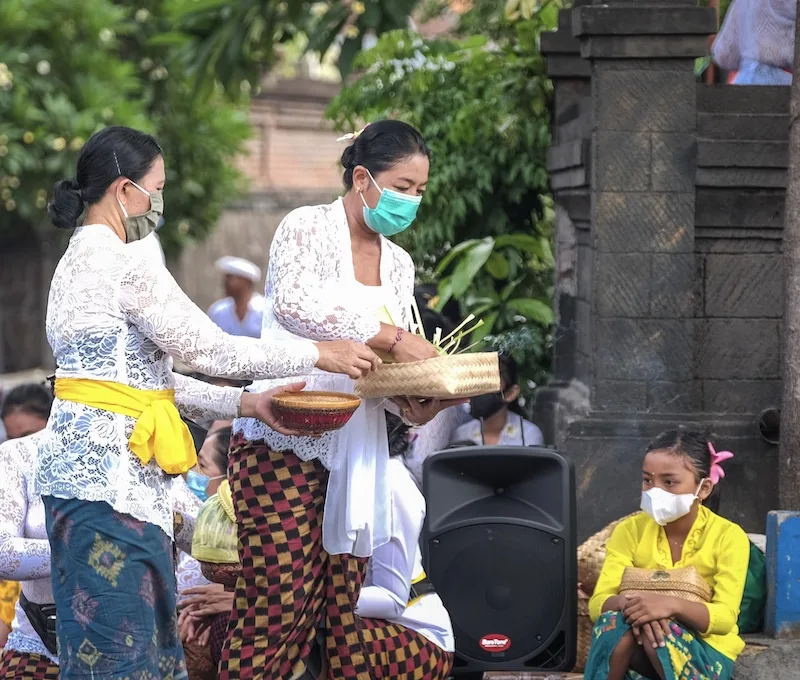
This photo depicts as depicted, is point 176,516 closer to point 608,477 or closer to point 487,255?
point 608,477

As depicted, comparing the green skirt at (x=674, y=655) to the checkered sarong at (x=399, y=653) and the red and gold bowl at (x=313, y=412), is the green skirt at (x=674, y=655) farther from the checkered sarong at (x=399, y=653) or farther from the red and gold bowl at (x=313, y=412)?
the red and gold bowl at (x=313, y=412)

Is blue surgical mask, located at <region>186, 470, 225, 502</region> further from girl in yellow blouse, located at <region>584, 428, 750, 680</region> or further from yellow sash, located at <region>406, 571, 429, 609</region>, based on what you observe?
girl in yellow blouse, located at <region>584, 428, 750, 680</region>

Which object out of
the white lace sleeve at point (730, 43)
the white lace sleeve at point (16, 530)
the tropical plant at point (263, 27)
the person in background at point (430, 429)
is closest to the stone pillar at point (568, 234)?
the person in background at point (430, 429)

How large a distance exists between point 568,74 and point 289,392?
3539 mm

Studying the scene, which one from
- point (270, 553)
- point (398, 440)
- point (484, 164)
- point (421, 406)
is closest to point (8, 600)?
Result: point (398, 440)

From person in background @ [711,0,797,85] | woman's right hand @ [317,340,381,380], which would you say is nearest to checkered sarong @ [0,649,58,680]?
woman's right hand @ [317,340,381,380]

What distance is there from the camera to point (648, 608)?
180 inches

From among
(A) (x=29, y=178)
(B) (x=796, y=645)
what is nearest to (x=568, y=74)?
(B) (x=796, y=645)

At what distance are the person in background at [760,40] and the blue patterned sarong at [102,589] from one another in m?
3.93

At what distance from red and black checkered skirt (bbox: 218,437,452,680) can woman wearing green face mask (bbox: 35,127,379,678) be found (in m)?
0.43

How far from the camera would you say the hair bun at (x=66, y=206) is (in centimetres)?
380

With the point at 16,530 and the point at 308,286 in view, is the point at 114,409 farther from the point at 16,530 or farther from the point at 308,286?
the point at 16,530

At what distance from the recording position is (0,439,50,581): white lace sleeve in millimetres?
4312

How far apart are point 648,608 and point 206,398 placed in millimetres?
1590
